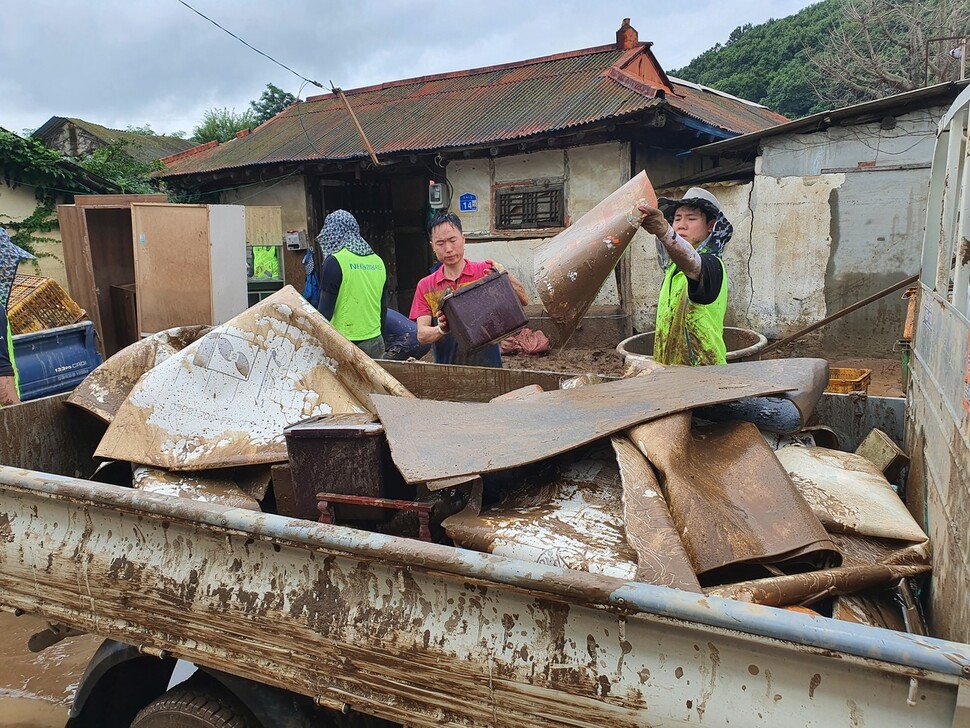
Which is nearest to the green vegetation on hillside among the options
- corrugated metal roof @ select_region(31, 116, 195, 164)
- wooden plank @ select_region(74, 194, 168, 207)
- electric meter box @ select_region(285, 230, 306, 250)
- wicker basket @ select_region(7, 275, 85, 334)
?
electric meter box @ select_region(285, 230, 306, 250)

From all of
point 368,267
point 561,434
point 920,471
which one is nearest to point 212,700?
point 561,434

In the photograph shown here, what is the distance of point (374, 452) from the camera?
7.30 feet

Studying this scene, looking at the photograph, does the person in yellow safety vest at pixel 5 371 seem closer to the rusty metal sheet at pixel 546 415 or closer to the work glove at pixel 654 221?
the rusty metal sheet at pixel 546 415

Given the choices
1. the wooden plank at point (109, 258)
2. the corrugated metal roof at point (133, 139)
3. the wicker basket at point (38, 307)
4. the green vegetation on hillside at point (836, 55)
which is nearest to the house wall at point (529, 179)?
the wooden plank at point (109, 258)

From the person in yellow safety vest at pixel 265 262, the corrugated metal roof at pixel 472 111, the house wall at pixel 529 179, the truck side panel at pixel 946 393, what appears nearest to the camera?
the truck side panel at pixel 946 393

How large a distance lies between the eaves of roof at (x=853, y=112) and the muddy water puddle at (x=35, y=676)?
26.2 ft

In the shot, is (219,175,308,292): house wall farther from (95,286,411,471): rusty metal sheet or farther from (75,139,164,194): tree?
(95,286,411,471): rusty metal sheet

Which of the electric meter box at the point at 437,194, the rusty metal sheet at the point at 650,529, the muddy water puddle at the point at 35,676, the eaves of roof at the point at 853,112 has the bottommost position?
the muddy water puddle at the point at 35,676

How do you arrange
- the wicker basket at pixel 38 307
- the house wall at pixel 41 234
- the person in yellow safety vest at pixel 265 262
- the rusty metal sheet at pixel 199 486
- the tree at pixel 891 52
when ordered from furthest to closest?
the tree at pixel 891 52
the house wall at pixel 41 234
the person in yellow safety vest at pixel 265 262
the wicker basket at pixel 38 307
the rusty metal sheet at pixel 199 486

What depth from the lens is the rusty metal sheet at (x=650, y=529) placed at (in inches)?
61.1

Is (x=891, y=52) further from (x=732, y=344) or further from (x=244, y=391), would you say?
(x=244, y=391)

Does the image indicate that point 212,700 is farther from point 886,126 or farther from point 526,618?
point 886,126

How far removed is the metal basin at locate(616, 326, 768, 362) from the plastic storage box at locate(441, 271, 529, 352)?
1.60m

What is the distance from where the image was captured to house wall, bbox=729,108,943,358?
7582 mm
